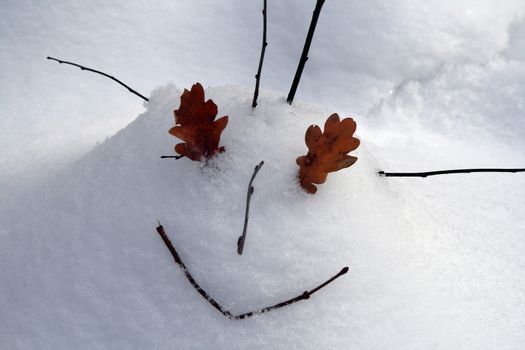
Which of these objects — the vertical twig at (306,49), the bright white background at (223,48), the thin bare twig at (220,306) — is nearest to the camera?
the thin bare twig at (220,306)

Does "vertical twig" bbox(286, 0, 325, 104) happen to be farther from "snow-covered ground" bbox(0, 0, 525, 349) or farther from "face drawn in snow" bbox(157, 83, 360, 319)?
"face drawn in snow" bbox(157, 83, 360, 319)

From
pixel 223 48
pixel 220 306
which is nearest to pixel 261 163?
pixel 220 306

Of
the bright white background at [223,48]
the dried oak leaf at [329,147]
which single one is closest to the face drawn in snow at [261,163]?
the dried oak leaf at [329,147]

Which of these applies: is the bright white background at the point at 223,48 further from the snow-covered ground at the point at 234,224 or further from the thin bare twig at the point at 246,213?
the thin bare twig at the point at 246,213

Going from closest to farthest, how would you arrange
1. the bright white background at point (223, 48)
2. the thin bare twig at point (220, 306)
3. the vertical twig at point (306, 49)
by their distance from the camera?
the thin bare twig at point (220, 306), the vertical twig at point (306, 49), the bright white background at point (223, 48)

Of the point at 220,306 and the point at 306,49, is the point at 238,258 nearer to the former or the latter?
the point at 220,306

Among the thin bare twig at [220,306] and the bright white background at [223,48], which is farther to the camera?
the bright white background at [223,48]
